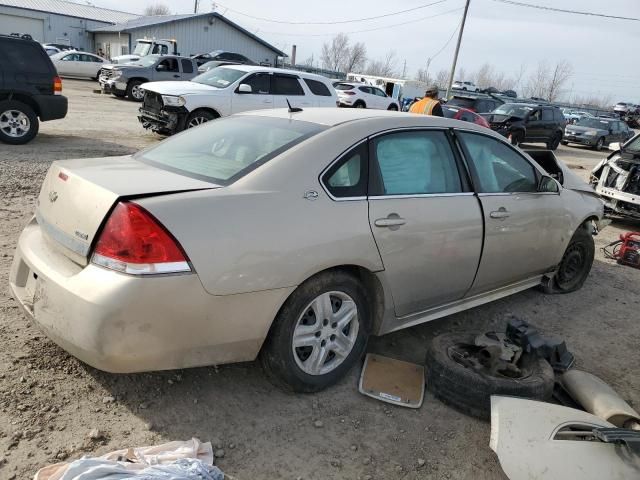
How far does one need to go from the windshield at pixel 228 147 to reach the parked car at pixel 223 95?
24.7 ft

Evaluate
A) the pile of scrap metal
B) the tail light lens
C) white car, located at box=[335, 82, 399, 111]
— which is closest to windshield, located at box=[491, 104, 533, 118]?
white car, located at box=[335, 82, 399, 111]

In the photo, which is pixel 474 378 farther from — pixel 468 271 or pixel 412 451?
pixel 468 271

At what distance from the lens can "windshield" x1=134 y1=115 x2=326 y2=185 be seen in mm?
2931

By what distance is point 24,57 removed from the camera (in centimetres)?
921

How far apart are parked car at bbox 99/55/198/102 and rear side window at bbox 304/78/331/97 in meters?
10.3

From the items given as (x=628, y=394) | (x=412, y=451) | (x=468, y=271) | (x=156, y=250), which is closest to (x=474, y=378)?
(x=412, y=451)

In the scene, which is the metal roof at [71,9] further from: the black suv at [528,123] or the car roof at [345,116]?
the car roof at [345,116]

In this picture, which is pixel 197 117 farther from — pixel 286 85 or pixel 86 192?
pixel 86 192

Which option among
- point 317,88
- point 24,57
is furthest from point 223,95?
point 24,57

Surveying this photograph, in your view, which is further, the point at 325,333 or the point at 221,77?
the point at 221,77

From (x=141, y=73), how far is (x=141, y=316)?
2106 centimetres

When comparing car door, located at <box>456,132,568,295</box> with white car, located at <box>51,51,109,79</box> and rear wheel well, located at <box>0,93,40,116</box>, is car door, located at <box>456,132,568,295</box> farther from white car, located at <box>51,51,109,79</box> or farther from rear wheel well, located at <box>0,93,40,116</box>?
white car, located at <box>51,51,109,79</box>

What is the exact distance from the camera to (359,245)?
117 inches

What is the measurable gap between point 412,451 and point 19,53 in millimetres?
9536
